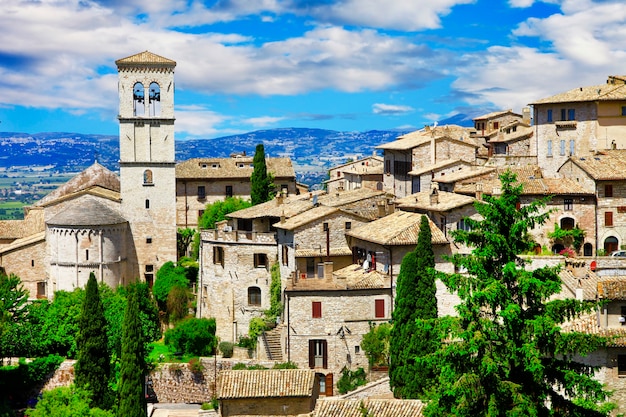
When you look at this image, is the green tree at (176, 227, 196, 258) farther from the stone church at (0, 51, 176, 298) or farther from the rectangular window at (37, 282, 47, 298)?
the rectangular window at (37, 282, 47, 298)

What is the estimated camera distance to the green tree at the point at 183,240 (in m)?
75.1

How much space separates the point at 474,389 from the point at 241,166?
6287 cm

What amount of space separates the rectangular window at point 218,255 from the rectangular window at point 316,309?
35.5ft

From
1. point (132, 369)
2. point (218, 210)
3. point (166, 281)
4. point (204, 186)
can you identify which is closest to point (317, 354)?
point (132, 369)

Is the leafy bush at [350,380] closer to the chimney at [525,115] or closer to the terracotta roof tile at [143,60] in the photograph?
the terracotta roof tile at [143,60]

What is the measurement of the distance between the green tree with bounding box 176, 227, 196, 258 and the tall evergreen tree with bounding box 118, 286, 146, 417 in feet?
83.1

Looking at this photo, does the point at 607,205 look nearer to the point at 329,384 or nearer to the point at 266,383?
the point at 329,384

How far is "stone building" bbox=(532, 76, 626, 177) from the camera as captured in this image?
6181 cm

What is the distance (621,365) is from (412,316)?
10946mm

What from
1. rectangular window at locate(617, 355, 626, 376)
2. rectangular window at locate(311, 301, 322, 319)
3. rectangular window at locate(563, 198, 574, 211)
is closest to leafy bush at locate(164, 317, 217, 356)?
rectangular window at locate(311, 301, 322, 319)

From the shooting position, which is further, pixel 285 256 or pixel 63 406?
pixel 285 256

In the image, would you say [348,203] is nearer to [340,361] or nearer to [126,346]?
[340,361]

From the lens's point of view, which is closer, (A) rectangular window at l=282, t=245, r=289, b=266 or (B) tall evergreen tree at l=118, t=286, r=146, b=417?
(B) tall evergreen tree at l=118, t=286, r=146, b=417

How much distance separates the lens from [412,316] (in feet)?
148
